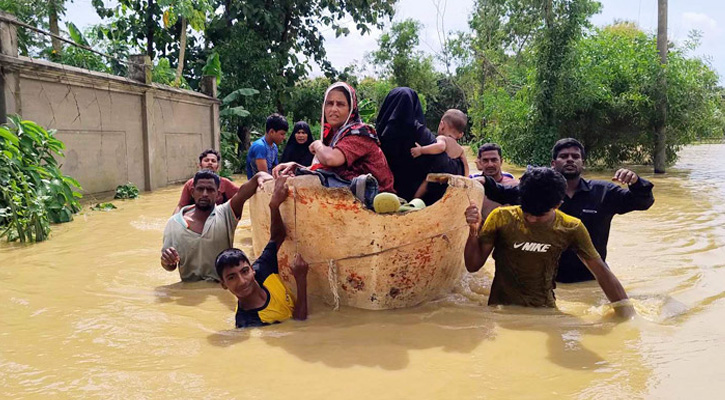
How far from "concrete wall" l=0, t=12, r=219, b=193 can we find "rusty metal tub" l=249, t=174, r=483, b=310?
5.89 metres

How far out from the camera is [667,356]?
9.31 ft

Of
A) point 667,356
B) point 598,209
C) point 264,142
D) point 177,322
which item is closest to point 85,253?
point 264,142

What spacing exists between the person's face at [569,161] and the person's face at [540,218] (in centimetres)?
95

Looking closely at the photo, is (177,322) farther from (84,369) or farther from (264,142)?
(264,142)

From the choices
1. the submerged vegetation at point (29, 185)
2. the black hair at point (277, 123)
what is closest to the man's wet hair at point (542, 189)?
the black hair at point (277, 123)

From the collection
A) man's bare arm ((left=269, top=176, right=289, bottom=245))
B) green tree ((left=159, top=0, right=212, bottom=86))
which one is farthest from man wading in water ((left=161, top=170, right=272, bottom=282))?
green tree ((left=159, top=0, right=212, bottom=86))

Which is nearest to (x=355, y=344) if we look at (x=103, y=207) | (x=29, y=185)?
(x=29, y=185)

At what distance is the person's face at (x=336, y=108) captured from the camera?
3.57 meters

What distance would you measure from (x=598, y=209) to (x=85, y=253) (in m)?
4.77

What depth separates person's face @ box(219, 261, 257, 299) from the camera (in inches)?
126

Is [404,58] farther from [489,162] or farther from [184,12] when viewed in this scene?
[489,162]

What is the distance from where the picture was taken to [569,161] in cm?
411

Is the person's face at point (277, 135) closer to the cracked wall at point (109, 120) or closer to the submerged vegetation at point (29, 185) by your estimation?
the submerged vegetation at point (29, 185)

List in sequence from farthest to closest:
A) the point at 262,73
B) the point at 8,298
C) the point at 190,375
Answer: the point at 262,73
the point at 8,298
the point at 190,375
